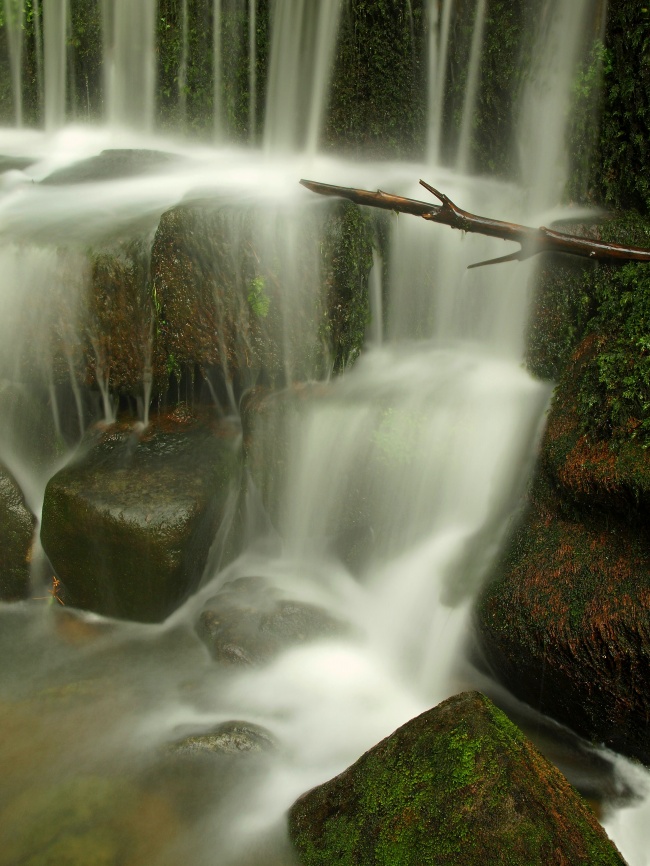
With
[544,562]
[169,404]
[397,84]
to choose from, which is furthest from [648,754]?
[397,84]

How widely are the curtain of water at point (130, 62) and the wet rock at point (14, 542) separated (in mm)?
5598

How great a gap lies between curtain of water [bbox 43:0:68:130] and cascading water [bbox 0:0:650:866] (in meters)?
3.24

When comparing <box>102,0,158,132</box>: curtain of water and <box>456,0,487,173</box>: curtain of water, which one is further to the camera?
<box>102,0,158,132</box>: curtain of water

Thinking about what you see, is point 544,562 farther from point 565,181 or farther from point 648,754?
point 565,181

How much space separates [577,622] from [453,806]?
1090 millimetres

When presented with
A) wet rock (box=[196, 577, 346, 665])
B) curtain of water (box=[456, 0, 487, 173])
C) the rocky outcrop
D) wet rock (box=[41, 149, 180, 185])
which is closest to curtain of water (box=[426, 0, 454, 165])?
curtain of water (box=[456, 0, 487, 173])

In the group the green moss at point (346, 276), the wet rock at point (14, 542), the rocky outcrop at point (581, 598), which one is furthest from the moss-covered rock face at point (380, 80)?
the wet rock at point (14, 542)

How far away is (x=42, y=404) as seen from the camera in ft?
18.0

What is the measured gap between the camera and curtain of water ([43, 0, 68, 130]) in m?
9.30

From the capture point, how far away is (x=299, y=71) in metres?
7.61

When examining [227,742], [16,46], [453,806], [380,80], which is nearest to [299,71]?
[380,80]

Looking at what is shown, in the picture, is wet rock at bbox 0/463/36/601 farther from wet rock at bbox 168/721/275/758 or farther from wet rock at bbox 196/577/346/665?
wet rock at bbox 168/721/275/758

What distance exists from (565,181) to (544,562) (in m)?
3.10

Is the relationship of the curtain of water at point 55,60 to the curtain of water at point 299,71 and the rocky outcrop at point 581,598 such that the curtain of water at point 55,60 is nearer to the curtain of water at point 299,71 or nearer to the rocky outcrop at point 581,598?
the curtain of water at point 299,71
